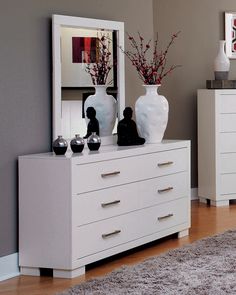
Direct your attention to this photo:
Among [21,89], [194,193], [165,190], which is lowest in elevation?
[194,193]

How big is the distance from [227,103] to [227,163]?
59cm

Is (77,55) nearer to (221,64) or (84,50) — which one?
(84,50)

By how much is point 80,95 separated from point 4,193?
3.47 feet

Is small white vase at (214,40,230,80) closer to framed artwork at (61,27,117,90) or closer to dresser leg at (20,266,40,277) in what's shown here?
framed artwork at (61,27,117,90)

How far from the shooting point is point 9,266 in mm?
4586

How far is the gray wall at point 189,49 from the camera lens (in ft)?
24.7

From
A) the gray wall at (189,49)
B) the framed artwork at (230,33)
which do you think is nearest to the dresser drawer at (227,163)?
the gray wall at (189,49)

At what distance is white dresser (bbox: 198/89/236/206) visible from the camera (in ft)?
23.7

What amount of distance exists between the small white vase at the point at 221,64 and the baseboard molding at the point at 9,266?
3478mm

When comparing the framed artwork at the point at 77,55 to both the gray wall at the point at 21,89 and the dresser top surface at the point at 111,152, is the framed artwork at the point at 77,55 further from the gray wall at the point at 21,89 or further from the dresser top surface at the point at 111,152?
the dresser top surface at the point at 111,152

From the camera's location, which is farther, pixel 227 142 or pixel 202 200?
pixel 202 200

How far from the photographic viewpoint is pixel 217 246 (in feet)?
17.0

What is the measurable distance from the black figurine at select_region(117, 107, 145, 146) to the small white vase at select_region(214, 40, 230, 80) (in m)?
2.13

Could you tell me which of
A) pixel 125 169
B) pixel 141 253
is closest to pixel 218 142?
pixel 141 253
